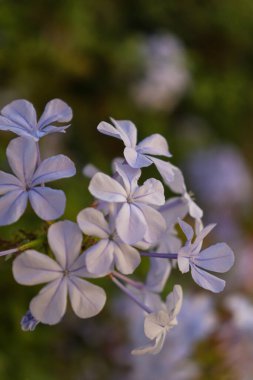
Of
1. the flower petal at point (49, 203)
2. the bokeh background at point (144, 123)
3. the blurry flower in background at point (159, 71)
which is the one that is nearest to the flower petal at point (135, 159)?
the flower petal at point (49, 203)

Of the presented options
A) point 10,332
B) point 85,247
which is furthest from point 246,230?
point 85,247

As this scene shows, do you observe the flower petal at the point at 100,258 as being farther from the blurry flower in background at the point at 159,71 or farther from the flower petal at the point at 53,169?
the blurry flower in background at the point at 159,71

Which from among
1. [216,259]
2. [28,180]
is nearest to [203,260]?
[216,259]

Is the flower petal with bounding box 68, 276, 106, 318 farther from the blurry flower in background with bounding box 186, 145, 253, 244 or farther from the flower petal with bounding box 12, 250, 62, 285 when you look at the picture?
the blurry flower in background with bounding box 186, 145, 253, 244

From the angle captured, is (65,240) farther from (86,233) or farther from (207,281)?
(207,281)

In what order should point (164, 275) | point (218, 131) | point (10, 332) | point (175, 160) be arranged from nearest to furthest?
point (164, 275), point (10, 332), point (175, 160), point (218, 131)

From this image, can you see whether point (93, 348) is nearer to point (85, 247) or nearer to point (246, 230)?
point (85, 247)
